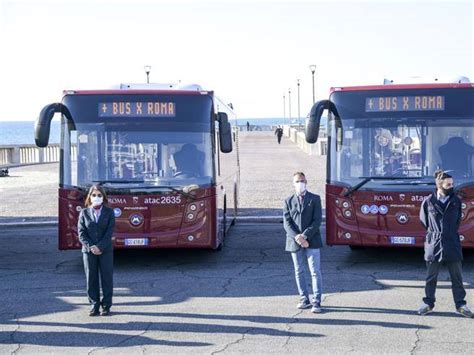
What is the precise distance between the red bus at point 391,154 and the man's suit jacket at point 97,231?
4.11 m

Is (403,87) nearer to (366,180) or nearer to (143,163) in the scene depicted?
(366,180)

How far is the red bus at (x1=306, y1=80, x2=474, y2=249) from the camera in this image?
14.0m

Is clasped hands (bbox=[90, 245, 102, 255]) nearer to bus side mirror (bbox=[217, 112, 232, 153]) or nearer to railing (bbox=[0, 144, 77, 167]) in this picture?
bus side mirror (bbox=[217, 112, 232, 153])

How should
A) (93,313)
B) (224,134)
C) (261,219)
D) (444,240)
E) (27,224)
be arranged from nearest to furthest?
(444,240) → (93,313) → (224,134) → (27,224) → (261,219)

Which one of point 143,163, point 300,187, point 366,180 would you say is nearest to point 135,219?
point 143,163

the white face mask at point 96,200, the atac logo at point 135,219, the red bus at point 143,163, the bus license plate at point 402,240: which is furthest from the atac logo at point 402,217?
the white face mask at point 96,200

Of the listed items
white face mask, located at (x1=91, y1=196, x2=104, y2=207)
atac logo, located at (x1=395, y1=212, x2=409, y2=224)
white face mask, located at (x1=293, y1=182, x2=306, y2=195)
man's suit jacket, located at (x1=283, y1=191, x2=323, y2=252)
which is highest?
white face mask, located at (x1=293, y1=182, x2=306, y2=195)

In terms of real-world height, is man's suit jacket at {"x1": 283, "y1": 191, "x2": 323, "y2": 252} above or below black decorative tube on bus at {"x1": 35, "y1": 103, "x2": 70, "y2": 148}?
Answer: below

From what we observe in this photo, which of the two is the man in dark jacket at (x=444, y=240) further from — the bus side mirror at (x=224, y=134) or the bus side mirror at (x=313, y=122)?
the bus side mirror at (x=224, y=134)

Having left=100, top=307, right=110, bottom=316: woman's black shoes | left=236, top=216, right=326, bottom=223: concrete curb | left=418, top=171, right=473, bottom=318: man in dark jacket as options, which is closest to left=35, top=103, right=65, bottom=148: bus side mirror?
left=100, top=307, right=110, bottom=316: woman's black shoes

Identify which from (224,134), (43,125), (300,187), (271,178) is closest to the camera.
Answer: (300,187)

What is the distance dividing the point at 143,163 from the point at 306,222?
397 centimetres

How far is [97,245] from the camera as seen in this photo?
11062mm

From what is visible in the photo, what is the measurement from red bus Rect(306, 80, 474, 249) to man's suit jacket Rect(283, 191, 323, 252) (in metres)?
2.99
